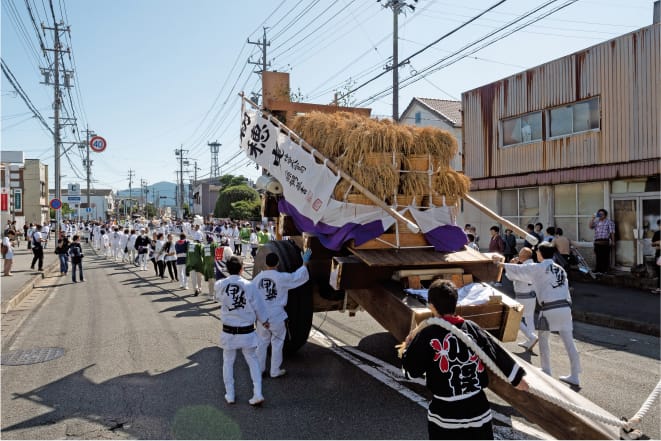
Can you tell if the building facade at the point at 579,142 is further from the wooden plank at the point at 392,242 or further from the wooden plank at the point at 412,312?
the wooden plank at the point at 412,312

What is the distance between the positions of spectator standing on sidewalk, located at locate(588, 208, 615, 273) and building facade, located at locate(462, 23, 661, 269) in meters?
0.50

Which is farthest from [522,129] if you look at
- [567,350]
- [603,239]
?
[567,350]

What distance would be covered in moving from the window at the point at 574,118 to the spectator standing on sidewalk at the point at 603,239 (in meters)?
2.74

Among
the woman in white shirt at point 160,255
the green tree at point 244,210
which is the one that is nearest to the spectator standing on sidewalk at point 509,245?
the woman in white shirt at point 160,255

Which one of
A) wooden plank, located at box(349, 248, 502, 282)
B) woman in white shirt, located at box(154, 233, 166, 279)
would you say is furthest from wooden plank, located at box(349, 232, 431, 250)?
woman in white shirt, located at box(154, 233, 166, 279)

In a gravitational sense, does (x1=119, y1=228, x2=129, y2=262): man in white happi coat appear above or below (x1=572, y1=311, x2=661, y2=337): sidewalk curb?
above

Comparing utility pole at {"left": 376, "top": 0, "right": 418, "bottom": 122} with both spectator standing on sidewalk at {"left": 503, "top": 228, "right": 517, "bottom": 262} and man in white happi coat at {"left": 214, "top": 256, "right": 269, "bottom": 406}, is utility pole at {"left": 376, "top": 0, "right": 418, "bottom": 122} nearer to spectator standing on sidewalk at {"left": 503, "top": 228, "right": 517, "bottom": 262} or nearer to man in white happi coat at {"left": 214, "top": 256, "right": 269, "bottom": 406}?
spectator standing on sidewalk at {"left": 503, "top": 228, "right": 517, "bottom": 262}

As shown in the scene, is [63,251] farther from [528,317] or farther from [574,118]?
[574,118]

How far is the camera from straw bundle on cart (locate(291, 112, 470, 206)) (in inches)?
213

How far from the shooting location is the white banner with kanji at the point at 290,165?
5621mm

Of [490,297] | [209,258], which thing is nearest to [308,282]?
[490,297]

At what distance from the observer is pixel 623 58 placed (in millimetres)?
12766

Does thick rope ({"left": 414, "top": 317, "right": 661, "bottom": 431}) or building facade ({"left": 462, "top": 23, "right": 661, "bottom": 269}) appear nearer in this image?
thick rope ({"left": 414, "top": 317, "right": 661, "bottom": 431})

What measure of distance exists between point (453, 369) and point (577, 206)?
13881 mm
